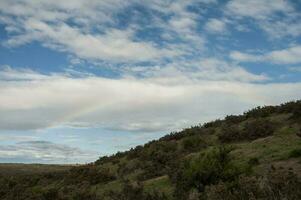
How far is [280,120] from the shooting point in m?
28.3

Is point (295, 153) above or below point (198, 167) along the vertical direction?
above

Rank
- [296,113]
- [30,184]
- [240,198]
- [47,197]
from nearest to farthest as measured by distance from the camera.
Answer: [240,198] < [47,197] < [296,113] < [30,184]

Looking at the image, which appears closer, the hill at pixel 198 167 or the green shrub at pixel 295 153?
the hill at pixel 198 167

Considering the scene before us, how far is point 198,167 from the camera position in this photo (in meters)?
19.0

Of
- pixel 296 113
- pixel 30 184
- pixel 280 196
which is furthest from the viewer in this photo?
pixel 30 184

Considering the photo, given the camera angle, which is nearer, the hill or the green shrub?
the hill

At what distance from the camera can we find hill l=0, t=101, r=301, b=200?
17.0 metres

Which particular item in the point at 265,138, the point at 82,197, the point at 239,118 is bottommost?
the point at 82,197

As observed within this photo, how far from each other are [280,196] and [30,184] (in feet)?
86.5

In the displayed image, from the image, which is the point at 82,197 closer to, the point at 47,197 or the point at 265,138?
the point at 47,197

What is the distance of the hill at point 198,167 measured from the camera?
16953 mm

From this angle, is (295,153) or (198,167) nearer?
(198,167)

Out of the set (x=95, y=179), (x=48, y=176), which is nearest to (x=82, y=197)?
(x=95, y=179)

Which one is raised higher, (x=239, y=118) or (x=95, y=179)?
(x=239, y=118)
